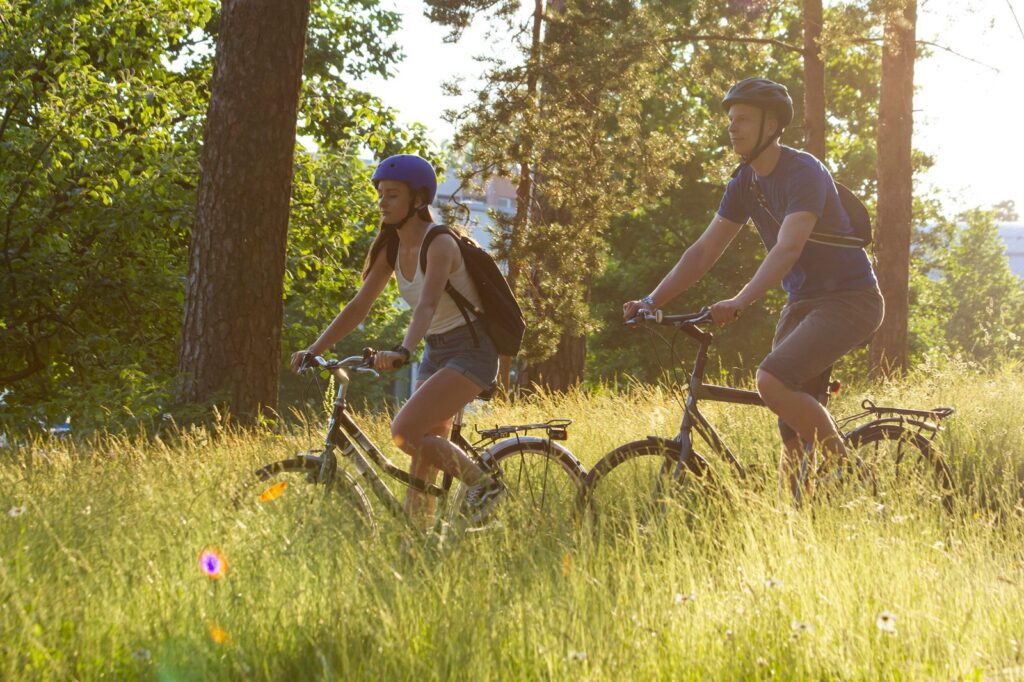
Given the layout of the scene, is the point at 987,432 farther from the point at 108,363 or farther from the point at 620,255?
the point at 620,255

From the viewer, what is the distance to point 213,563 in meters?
4.21

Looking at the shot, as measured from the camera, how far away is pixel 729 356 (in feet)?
117

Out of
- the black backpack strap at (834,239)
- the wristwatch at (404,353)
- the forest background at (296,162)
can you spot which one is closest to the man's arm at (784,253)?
the black backpack strap at (834,239)

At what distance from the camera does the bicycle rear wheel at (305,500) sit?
462 centimetres

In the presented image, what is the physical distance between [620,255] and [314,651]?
33.9 meters

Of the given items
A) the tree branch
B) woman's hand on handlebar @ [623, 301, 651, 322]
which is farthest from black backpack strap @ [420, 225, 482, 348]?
the tree branch

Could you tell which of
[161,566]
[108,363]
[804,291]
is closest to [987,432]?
[804,291]

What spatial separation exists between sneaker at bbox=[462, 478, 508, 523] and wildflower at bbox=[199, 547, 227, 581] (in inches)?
40.3

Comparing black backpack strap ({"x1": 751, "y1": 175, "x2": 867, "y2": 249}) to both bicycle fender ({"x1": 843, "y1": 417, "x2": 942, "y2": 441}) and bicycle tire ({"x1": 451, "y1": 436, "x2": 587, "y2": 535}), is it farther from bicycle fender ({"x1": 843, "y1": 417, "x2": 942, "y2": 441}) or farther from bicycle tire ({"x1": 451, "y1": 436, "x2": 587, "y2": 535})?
bicycle tire ({"x1": 451, "y1": 436, "x2": 587, "y2": 535})

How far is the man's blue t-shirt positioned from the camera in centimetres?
517

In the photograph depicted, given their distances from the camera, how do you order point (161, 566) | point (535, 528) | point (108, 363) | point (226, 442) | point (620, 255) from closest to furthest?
point (161, 566)
point (535, 528)
point (226, 442)
point (108, 363)
point (620, 255)

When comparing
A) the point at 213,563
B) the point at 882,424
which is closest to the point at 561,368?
the point at 882,424

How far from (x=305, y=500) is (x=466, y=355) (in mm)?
925

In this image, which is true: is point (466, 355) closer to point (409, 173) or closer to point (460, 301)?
point (460, 301)
